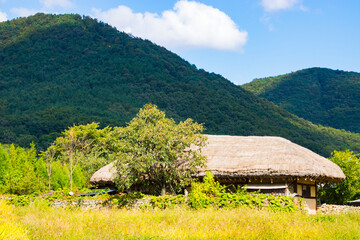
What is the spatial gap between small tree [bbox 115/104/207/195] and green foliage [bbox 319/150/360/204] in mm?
8416

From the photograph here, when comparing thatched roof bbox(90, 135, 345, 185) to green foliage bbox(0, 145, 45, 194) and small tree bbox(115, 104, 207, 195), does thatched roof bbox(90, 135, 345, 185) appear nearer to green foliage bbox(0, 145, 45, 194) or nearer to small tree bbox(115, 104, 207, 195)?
small tree bbox(115, 104, 207, 195)

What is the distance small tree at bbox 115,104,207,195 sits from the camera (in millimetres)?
14547

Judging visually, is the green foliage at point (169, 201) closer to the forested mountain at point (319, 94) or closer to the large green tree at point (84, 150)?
the large green tree at point (84, 150)

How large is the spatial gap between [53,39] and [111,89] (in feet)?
97.2

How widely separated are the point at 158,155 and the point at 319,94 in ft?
284

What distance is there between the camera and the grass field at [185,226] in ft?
27.9

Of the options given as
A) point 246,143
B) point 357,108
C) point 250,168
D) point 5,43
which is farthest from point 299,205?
point 5,43

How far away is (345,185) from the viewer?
20.2m

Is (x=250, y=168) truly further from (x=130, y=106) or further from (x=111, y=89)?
(x=111, y=89)

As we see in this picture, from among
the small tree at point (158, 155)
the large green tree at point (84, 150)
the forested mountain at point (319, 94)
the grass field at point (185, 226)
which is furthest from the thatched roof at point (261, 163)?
the forested mountain at point (319, 94)

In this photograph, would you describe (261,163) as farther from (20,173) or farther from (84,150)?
(84,150)

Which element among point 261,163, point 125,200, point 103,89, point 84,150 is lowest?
point 125,200

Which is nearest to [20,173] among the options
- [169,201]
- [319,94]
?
[169,201]

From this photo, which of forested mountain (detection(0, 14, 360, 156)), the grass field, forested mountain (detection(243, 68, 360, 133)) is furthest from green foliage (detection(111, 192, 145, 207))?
forested mountain (detection(243, 68, 360, 133))
